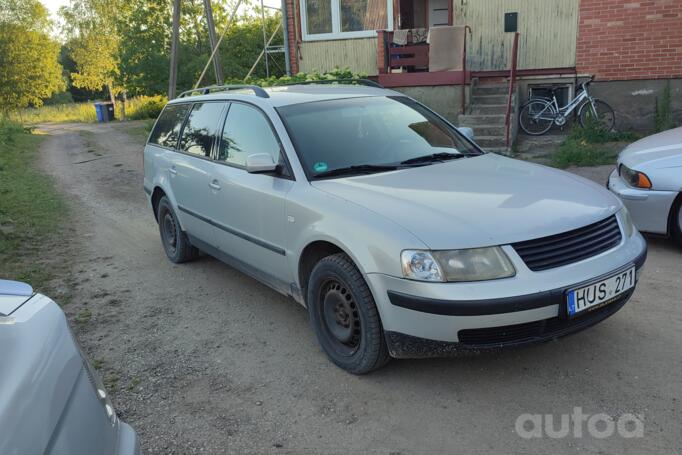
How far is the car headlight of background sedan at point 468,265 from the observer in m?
2.90

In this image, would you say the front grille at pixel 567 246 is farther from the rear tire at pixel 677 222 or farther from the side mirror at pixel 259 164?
the rear tire at pixel 677 222

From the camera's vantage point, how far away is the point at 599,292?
3.08 meters

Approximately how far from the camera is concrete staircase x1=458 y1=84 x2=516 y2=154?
10.0m

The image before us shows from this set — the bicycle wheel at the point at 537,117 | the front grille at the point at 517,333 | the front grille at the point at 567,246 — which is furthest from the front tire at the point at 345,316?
the bicycle wheel at the point at 537,117

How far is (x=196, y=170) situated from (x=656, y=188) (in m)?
4.01

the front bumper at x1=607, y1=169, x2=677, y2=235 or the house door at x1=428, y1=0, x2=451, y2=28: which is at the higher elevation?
the house door at x1=428, y1=0, x2=451, y2=28

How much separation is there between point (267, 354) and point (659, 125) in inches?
372

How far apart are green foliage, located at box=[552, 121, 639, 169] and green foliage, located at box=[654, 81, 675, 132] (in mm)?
442

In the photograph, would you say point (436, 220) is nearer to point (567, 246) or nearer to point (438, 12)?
point (567, 246)

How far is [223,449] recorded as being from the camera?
2.85m

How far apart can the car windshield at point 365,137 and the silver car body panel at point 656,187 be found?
177 centimetres

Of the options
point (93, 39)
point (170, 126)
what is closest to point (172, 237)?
point (170, 126)

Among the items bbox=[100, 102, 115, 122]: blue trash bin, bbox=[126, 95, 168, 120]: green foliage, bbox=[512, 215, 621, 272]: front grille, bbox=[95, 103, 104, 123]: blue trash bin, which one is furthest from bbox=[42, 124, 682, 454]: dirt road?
bbox=[95, 103, 104, 123]: blue trash bin

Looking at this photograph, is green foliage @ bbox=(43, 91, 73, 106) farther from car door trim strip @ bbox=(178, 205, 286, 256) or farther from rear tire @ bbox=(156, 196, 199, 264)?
car door trim strip @ bbox=(178, 205, 286, 256)
